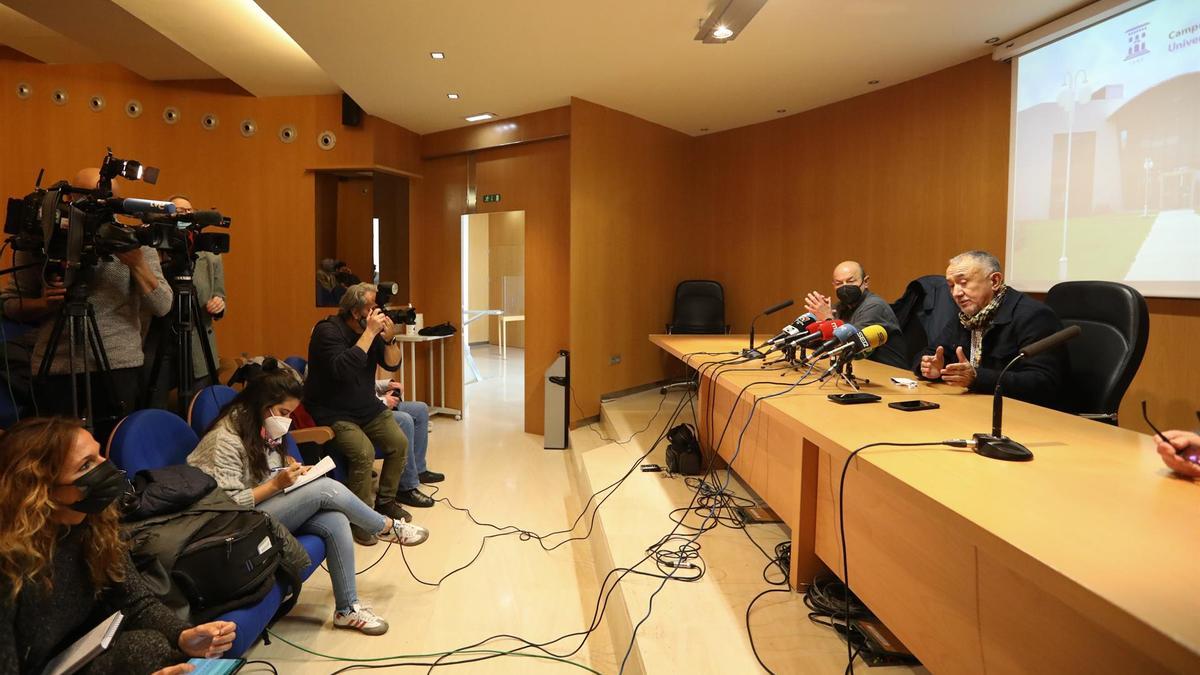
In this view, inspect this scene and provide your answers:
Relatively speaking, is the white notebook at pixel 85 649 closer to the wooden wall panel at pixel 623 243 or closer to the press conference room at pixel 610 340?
the press conference room at pixel 610 340

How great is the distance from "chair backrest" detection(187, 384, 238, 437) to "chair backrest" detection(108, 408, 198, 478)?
16 centimetres


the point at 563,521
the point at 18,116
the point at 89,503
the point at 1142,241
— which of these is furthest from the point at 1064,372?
the point at 18,116

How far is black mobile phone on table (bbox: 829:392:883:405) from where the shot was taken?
185cm

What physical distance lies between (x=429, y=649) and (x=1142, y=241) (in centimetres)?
358

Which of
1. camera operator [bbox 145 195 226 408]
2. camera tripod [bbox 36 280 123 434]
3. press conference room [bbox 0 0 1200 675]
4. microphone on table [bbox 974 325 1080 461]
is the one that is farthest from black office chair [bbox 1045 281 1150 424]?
camera operator [bbox 145 195 226 408]

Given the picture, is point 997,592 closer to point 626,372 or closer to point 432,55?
point 432,55

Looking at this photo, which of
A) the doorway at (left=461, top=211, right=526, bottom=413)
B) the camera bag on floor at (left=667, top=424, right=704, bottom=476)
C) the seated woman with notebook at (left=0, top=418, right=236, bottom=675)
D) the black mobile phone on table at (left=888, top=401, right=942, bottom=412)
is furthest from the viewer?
the doorway at (left=461, top=211, right=526, bottom=413)

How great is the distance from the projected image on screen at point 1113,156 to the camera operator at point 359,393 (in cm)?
354

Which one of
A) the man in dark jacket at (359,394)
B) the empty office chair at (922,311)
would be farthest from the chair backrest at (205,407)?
the empty office chair at (922,311)

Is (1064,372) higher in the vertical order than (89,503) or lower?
higher

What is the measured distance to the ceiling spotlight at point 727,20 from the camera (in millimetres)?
2797

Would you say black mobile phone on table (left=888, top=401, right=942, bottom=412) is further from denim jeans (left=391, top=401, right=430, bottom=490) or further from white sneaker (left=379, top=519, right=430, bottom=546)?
denim jeans (left=391, top=401, right=430, bottom=490)

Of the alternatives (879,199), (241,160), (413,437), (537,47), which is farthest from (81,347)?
(879,199)

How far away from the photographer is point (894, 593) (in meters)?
1.47
